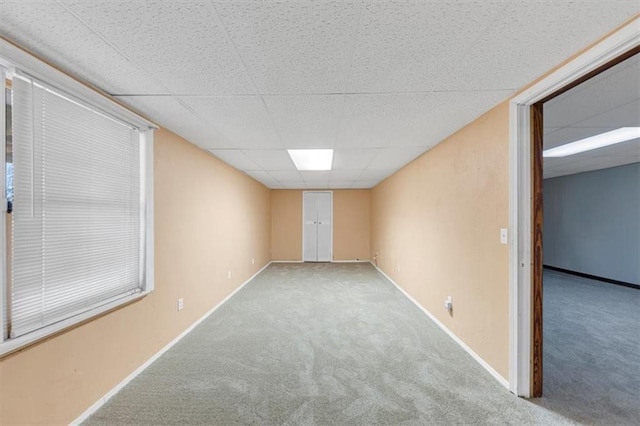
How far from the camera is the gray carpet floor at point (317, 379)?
1.61m

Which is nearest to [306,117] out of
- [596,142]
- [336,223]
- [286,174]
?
[286,174]

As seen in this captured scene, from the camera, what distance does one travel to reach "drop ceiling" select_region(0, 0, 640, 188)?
1.09 m

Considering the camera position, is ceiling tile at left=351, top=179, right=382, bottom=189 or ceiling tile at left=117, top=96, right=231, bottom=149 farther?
ceiling tile at left=351, top=179, right=382, bottom=189

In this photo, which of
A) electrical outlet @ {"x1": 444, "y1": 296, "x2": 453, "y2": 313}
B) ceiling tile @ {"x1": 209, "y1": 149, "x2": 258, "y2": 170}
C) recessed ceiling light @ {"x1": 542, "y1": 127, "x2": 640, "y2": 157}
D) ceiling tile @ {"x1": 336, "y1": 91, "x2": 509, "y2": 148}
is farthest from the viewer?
ceiling tile @ {"x1": 209, "y1": 149, "x2": 258, "y2": 170}

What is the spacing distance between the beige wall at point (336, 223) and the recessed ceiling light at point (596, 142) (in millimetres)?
4118

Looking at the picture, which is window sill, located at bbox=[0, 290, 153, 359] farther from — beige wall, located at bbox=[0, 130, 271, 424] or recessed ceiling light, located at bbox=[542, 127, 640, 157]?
recessed ceiling light, located at bbox=[542, 127, 640, 157]

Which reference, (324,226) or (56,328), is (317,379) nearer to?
(56,328)

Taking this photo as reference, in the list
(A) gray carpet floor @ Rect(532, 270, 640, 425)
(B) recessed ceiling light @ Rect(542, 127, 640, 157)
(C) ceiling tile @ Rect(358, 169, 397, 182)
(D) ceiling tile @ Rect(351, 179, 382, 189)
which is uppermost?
(B) recessed ceiling light @ Rect(542, 127, 640, 157)

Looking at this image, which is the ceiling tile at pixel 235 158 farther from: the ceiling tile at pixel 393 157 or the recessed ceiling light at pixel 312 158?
the ceiling tile at pixel 393 157

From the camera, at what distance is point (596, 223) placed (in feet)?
17.4

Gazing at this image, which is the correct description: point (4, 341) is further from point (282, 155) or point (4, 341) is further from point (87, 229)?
point (282, 155)

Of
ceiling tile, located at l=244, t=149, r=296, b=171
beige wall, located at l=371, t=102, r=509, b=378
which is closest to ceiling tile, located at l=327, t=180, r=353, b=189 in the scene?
ceiling tile, located at l=244, t=149, r=296, b=171

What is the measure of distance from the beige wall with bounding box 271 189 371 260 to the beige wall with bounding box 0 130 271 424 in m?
2.53

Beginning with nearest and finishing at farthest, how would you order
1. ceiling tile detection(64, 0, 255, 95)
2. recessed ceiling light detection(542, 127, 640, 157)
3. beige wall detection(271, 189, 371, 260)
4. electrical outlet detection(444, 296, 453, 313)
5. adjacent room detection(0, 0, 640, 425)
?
ceiling tile detection(64, 0, 255, 95) < adjacent room detection(0, 0, 640, 425) < electrical outlet detection(444, 296, 453, 313) < recessed ceiling light detection(542, 127, 640, 157) < beige wall detection(271, 189, 371, 260)
